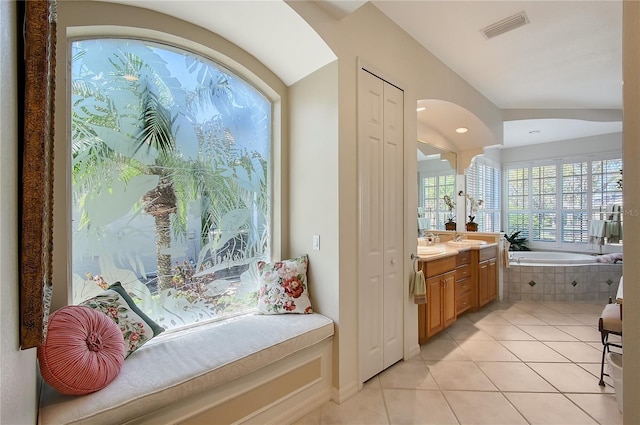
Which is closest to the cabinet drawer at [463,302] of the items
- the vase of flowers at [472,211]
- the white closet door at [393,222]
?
the white closet door at [393,222]

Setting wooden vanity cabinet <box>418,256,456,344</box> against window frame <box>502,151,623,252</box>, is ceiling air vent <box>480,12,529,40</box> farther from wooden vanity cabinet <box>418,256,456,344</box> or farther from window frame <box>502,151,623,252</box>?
window frame <box>502,151,623,252</box>

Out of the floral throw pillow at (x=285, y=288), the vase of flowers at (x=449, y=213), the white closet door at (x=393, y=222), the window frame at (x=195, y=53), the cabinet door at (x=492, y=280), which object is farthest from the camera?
the vase of flowers at (x=449, y=213)

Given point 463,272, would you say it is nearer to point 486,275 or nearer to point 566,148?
point 486,275

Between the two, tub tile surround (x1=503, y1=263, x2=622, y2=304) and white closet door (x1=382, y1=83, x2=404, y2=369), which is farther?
tub tile surround (x1=503, y1=263, x2=622, y2=304)

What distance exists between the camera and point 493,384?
87.0 inches

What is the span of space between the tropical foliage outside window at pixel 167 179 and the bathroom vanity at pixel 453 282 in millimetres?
1642

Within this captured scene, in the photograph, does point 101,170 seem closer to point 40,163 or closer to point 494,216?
point 40,163

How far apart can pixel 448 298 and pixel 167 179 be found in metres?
2.88

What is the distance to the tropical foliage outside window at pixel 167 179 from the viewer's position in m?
1.67

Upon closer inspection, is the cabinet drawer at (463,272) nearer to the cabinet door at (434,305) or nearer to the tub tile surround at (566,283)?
the cabinet door at (434,305)

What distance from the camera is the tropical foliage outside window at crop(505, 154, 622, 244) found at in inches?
212

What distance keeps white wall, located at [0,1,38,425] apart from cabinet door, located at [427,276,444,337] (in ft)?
9.12

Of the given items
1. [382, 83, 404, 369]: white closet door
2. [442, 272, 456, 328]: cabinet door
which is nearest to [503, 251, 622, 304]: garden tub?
[442, 272, 456, 328]: cabinet door

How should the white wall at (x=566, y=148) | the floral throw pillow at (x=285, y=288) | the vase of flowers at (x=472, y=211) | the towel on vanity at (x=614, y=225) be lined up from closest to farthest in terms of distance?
the floral throw pillow at (x=285, y=288)
the vase of flowers at (x=472, y=211)
the towel on vanity at (x=614, y=225)
the white wall at (x=566, y=148)
